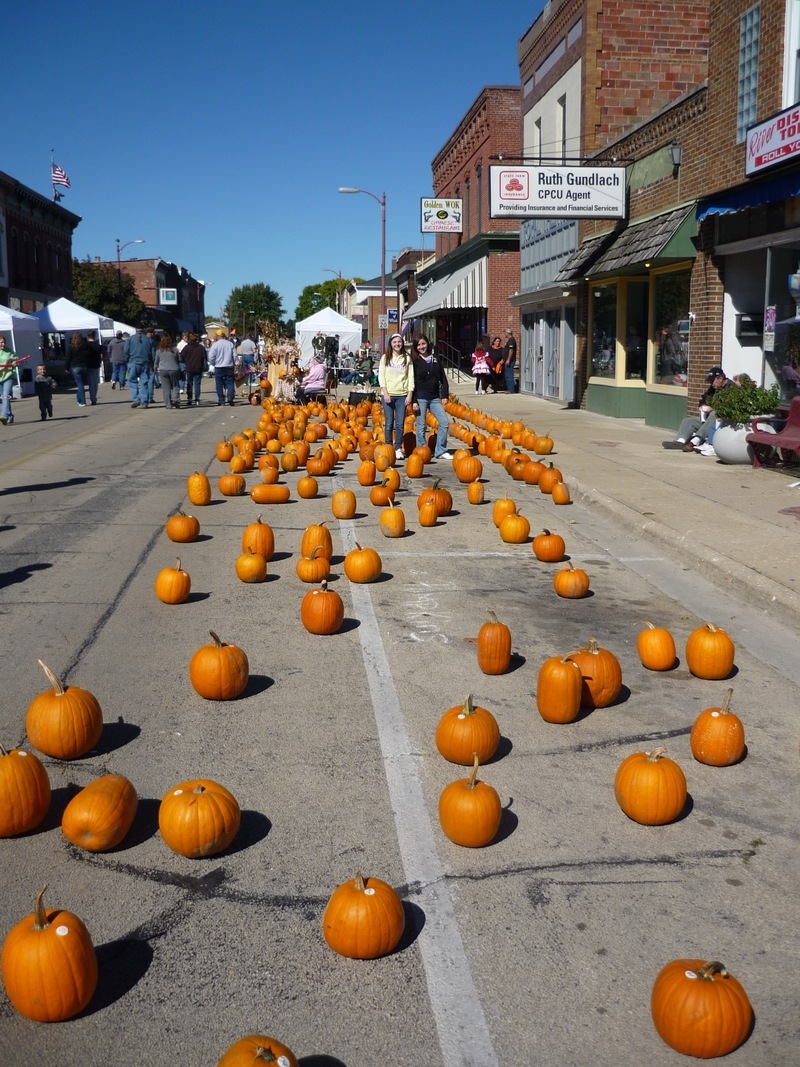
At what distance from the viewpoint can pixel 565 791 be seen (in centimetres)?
434

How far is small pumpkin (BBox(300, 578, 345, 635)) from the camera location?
6461mm

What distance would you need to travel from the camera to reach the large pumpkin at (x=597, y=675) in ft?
17.1

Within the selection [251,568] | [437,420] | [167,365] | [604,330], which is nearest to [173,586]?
[251,568]

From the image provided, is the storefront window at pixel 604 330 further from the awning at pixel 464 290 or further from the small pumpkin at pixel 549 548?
the small pumpkin at pixel 549 548

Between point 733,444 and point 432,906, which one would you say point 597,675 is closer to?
point 432,906

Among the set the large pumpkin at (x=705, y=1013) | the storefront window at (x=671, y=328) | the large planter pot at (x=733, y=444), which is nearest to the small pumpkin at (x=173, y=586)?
the large pumpkin at (x=705, y=1013)

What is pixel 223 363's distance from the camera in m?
27.6

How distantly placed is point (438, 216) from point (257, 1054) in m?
41.7

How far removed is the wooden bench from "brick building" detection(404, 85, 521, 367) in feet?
70.6

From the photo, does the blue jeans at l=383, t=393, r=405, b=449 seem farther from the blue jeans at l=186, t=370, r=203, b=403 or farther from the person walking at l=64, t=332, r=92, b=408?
the person walking at l=64, t=332, r=92, b=408

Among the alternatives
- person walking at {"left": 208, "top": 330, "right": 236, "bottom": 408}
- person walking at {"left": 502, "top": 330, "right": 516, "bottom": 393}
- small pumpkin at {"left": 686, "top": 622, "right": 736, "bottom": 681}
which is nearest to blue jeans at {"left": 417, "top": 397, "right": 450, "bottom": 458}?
small pumpkin at {"left": 686, "top": 622, "right": 736, "bottom": 681}

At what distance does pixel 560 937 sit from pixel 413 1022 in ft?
2.04

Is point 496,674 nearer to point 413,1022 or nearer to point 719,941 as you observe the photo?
point 719,941

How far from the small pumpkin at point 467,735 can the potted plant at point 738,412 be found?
10074 mm
